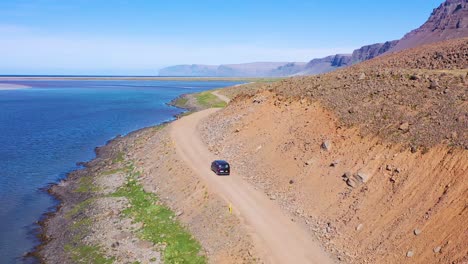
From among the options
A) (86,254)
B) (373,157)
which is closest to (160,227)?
(86,254)

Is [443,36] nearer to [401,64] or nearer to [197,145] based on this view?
[401,64]

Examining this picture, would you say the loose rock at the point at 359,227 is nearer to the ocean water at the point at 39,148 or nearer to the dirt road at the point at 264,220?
the dirt road at the point at 264,220

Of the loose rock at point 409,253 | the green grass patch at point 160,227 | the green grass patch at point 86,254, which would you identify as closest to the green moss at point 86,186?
the green grass patch at point 160,227

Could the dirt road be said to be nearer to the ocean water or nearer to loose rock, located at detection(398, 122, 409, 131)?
loose rock, located at detection(398, 122, 409, 131)

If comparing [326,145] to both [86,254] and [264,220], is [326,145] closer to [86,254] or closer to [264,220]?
[264,220]

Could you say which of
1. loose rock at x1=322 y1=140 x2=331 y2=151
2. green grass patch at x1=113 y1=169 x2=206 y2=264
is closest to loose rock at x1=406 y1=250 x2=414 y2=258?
green grass patch at x1=113 y1=169 x2=206 y2=264

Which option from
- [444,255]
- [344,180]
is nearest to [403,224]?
[444,255]
